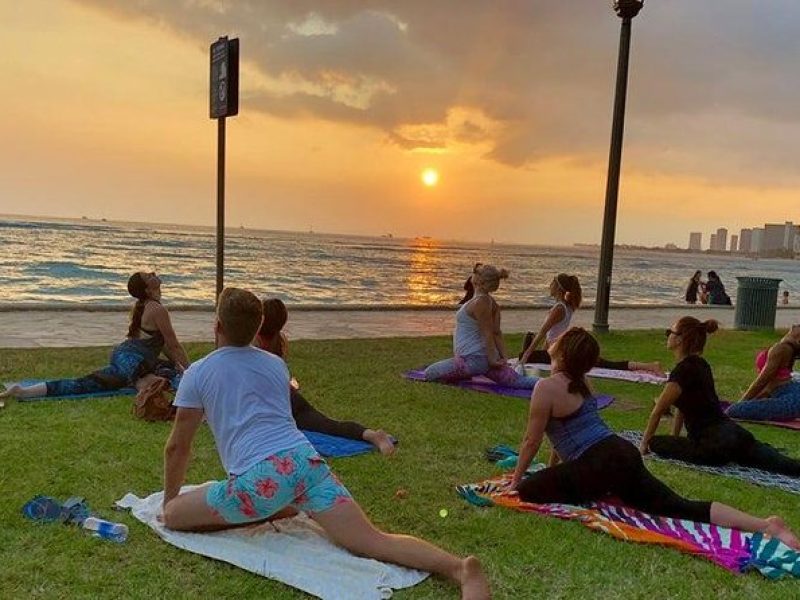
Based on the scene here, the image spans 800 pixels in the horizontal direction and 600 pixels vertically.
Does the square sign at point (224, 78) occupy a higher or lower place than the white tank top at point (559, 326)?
higher

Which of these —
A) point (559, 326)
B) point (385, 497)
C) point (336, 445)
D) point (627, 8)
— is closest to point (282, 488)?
point (385, 497)

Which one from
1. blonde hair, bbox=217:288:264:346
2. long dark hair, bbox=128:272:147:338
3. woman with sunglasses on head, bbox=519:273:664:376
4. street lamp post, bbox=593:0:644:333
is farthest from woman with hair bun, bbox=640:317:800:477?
street lamp post, bbox=593:0:644:333

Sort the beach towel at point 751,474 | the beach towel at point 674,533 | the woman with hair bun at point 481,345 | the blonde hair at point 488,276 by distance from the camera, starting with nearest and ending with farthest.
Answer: the beach towel at point 674,533, the beach towel at point 751,474, the blonde hair at point 488,276, the woman with hair bun at point 481,345

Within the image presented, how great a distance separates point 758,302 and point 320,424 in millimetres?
12852

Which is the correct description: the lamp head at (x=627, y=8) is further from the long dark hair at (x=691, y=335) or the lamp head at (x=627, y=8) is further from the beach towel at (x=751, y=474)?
the beach towel at (x=751, y=474)

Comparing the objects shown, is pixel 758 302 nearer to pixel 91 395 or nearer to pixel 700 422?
pixel 700 422

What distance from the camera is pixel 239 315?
3770 mm

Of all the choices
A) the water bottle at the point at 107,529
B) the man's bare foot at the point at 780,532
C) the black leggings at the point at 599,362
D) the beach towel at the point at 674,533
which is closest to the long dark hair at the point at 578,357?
the beach towel at the point at 674,533

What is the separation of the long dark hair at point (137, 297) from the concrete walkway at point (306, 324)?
135 inches

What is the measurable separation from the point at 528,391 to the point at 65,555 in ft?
18.3

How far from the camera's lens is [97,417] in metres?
6.28

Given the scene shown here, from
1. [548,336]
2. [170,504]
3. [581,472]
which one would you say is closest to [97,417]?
[170,504]

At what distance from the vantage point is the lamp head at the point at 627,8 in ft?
44.4

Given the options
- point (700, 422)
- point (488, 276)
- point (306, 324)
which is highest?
point (488, 276)
